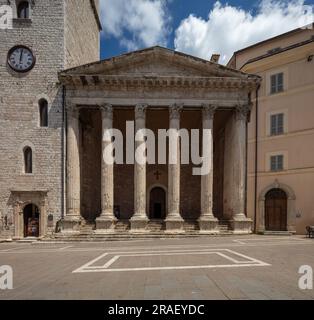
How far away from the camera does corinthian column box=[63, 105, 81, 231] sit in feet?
67.5

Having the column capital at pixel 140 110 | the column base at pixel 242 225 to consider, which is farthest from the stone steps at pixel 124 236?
the column capital at pixel 140 110

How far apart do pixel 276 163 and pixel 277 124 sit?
3.15 metres

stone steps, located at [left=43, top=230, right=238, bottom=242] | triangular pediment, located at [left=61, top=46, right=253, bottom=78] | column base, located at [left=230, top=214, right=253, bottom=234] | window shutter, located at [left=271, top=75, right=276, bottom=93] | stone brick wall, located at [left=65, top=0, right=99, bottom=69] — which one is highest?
stone brick wall, located at [left=65, top=0, right=99, bottom=69]

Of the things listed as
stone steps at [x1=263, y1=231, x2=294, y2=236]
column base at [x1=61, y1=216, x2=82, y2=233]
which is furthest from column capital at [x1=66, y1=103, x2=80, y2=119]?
stone steps at [x1=263, y1=231, x2=294, y2=236]

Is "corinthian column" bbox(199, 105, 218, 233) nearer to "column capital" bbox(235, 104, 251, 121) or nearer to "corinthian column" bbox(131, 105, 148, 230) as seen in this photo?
"column capital" bbox(235, 104, 251, 121)

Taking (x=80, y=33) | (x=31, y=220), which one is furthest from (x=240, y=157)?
(x=80, y=33)

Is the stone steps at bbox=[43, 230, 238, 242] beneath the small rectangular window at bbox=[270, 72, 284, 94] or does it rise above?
beneath

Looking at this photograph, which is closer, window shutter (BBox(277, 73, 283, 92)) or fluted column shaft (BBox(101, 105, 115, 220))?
fluted column shaft (BBox(101, 105, 115, 220))

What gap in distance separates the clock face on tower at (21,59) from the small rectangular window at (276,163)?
2077cm

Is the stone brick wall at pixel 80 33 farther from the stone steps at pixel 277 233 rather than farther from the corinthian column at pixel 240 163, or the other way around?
the stone steps at pixel 277 233

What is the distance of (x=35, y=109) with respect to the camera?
2139 cm

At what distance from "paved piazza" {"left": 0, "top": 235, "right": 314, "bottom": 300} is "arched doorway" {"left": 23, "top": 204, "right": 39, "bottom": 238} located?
867 centimetres

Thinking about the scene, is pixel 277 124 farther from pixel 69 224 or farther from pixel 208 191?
pixel 69 224

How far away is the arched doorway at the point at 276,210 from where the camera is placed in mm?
21500
